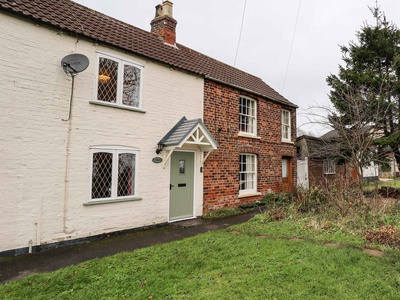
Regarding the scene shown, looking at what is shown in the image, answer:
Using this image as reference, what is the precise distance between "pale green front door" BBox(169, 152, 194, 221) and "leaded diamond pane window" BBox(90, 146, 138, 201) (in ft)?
5.21

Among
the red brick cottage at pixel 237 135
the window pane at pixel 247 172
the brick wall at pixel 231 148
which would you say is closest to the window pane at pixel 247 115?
the red brick cottage at pixel 237 135

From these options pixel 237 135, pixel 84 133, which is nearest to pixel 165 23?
pixel 237 135

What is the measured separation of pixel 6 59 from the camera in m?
5.78

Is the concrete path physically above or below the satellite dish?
below

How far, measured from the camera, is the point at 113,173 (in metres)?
7.33

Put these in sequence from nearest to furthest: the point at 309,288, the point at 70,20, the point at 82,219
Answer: the point at 309,288, the point at 82,219, the point at 70,20

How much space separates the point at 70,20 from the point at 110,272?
21.9 feet

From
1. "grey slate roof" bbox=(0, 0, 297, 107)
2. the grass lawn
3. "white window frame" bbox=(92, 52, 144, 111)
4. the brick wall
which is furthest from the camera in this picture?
the brick wall

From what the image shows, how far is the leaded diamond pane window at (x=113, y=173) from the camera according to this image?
23.1 ft

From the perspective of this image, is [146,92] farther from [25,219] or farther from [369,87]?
[369,87]

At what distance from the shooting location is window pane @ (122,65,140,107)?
789 centimetres

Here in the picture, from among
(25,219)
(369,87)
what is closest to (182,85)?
(25,219)

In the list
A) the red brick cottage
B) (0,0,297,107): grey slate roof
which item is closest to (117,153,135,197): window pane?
the red brick cottage

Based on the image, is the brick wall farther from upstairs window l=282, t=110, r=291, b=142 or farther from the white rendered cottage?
upstairs window l=282, t=110, r=291, b=142
